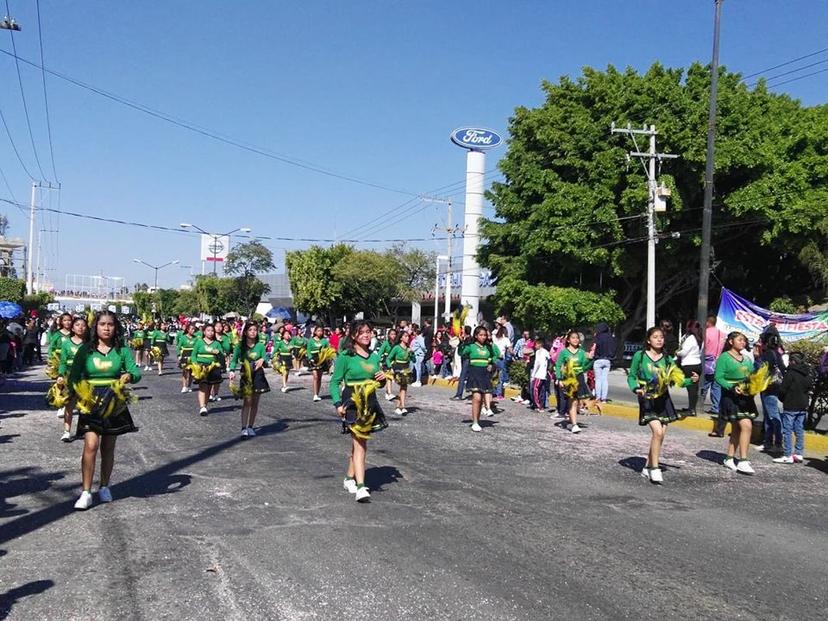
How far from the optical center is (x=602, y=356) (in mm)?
15406

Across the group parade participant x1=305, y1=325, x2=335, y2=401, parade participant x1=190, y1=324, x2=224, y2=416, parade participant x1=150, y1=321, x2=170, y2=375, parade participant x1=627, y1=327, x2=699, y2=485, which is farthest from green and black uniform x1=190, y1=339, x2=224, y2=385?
parade participant x1=150, y1=321, x2=170, y2=375

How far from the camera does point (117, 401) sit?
6.87 metres

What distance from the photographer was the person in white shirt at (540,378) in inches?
601

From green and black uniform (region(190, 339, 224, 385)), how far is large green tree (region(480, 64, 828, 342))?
16.2 meters

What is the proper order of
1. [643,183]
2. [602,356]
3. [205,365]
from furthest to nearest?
[643,183]
[602,356]
[205,365]

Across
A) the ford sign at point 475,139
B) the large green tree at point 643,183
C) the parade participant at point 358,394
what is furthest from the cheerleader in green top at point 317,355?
the ford sign at point 475,139

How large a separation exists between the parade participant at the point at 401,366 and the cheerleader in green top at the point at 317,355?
205 cm

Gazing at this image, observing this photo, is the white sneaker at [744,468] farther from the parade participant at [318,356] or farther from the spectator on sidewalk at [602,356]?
the parade participant at [318,356]

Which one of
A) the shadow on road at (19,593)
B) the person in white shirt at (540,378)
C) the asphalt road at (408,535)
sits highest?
the person in white shirt at (540,378)

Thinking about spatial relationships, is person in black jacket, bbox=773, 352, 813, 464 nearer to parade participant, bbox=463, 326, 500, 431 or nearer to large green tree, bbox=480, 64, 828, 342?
parade participant, bbox=463, 326, 500, 431

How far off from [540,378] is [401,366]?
285cm

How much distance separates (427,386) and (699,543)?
49.5 feet

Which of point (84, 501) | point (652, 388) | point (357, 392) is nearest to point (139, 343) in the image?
point (84, 501)

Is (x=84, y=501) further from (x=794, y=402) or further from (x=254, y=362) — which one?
(x=794, y=402)
